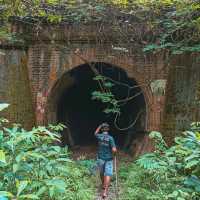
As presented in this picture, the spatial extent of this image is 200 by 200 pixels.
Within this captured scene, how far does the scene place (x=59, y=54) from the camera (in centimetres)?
941

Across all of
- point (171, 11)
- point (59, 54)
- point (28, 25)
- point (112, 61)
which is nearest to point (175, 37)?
point (171, 11)

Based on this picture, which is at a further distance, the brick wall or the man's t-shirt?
the brick wall

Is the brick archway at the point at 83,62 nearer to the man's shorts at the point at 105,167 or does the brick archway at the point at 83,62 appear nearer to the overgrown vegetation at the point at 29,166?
the man's shorts at the point at 105,167

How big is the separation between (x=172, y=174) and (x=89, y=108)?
8.87 meters

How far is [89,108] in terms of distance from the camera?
45.5 feet

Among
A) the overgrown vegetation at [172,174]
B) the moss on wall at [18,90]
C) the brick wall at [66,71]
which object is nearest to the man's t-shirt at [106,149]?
the overgrown vegetation at [172,174]

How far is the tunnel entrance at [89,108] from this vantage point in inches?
433

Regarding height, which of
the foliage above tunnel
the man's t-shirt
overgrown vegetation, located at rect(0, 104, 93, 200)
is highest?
the foliage above tunnel

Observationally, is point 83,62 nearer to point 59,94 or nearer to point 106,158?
point 59,94

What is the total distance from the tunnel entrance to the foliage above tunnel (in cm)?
148

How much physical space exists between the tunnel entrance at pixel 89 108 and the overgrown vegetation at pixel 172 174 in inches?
145

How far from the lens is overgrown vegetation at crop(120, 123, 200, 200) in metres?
4.28

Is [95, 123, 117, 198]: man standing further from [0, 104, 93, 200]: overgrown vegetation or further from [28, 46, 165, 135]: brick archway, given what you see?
[0, 104, 93, 200]: overgrown vegetation

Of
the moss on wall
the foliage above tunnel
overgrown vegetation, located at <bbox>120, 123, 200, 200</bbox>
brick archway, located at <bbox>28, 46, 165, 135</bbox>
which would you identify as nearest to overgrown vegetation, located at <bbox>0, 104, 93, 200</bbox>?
overgrown vegetation, located at <bbox>120, 123, 200, 200</bbox>
